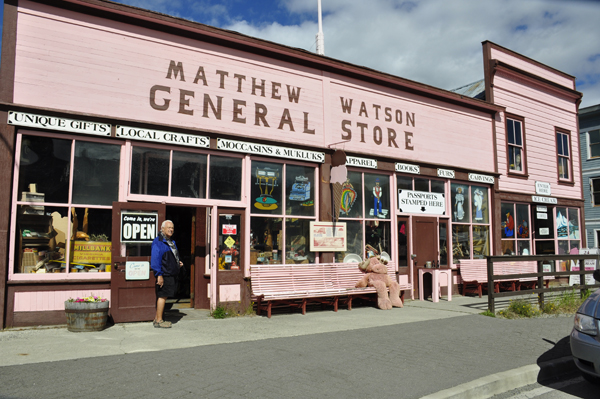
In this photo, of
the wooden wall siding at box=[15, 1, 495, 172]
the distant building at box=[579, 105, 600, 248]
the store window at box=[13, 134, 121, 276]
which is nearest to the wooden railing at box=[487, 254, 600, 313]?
the wooden wall siding at box=[15, 1, 495, 172]

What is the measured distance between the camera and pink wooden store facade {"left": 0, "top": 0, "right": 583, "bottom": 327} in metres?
8.52

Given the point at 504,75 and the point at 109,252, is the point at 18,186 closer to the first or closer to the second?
the point at 109,252

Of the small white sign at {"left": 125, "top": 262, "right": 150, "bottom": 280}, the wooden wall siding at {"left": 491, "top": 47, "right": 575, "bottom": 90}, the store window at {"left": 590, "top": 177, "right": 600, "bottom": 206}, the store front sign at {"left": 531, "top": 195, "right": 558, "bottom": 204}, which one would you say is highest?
the wooden wall siding at {"left": 491, "top": 47, "right": 575, "bottom": 90}

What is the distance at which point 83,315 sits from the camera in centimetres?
778

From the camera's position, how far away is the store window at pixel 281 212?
10.8 metres

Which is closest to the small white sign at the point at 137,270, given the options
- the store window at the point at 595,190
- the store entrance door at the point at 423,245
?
the store entrance door at the point at 423,245

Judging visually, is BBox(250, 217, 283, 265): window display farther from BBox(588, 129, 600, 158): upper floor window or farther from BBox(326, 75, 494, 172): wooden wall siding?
BBox(588, 129, 600, 158): upper floor window

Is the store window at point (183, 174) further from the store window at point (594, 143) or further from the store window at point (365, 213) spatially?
the store window at point (594, 143)

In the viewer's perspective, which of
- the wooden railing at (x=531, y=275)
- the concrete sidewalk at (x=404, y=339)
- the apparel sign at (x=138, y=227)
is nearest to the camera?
the concrete sidewalk at (x=404, y=339)

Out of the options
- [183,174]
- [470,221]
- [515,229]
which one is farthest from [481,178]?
[183,174]

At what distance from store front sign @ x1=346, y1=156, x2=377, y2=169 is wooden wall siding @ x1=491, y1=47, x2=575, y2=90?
7287mm

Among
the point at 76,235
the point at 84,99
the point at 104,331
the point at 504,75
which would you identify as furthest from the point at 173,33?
the point at 504,75

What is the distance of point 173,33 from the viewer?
33.4 feet

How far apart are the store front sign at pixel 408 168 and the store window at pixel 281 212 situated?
3.02m
